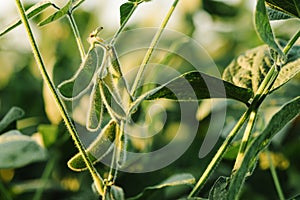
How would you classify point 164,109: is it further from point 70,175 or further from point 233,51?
point 233,51

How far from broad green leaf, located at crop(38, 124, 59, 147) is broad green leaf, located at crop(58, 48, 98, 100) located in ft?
1.27

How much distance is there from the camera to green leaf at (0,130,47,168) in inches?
29.3

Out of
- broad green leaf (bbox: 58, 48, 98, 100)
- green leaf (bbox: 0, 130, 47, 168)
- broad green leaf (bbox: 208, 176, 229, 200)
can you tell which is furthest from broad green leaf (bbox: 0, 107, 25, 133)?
broad green leaf (bbox: 208, 176, 229, 200)

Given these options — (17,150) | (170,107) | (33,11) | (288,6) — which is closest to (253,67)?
(288,6)

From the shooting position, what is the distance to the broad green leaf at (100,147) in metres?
0.52

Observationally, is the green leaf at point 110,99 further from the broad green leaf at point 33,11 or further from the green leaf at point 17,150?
the green leaf at point 17,150

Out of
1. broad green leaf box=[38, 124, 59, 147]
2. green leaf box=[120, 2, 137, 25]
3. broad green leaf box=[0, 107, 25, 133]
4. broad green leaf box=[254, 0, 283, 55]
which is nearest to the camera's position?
broad green leaf box=[254, 0, 283, 55]

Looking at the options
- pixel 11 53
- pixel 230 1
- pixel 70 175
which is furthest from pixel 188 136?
pixel 11 53

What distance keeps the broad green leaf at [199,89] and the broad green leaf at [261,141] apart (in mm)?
48

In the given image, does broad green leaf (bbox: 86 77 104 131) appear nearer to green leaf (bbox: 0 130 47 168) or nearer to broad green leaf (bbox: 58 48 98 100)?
→ broad green leaf (bbox: 58 48 98 100)

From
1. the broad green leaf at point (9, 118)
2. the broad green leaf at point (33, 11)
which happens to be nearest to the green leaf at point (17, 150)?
the broad green leaf at point (9, 118)

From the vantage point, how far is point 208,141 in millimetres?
977

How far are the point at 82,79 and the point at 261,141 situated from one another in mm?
154

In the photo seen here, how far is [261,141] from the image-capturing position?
431 millimetres
